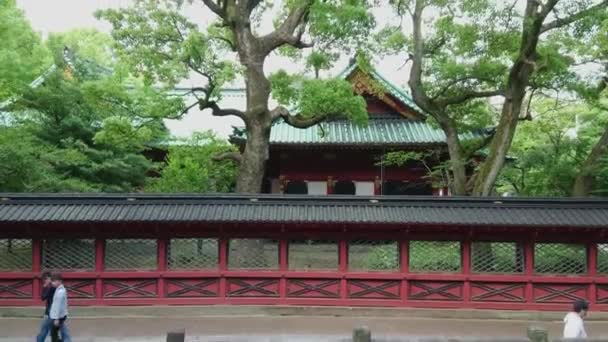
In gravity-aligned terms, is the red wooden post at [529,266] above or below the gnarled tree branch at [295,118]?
below

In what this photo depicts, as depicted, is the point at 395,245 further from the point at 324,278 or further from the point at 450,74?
the point at 450,74

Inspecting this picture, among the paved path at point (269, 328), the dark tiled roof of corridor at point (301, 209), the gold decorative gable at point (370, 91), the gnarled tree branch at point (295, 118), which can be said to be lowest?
the paved path at point (269, 328)

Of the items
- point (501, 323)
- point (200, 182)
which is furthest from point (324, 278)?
point (200, 182)

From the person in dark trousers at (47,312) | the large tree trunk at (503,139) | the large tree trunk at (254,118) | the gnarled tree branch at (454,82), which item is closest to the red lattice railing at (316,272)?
the large tree trunk at (503,139)

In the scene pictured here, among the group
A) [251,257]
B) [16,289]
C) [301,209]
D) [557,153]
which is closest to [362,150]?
[557,153]

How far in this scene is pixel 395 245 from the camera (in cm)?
1389

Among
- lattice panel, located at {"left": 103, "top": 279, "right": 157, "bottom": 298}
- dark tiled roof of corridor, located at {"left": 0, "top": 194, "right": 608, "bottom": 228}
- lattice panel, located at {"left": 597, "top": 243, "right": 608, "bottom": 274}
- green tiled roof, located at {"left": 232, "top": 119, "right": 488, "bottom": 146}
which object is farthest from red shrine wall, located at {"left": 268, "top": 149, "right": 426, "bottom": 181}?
lattice panel, located at {"left": 103, "top": 279, "right": 157, "bottom": 298}

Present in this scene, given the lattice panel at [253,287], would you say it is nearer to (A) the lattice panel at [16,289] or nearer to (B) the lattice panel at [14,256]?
(A) the lattice panel at [16,289]

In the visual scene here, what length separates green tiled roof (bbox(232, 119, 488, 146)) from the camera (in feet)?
68.8

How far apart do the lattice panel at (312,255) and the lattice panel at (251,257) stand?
50 centimetres

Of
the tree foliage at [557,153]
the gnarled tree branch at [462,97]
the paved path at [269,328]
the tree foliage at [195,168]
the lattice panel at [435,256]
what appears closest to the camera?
the paved path at [269,328]

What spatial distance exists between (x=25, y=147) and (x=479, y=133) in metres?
17.9

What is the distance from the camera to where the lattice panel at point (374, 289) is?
13.5 m

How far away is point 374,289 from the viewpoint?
13.6 metres
